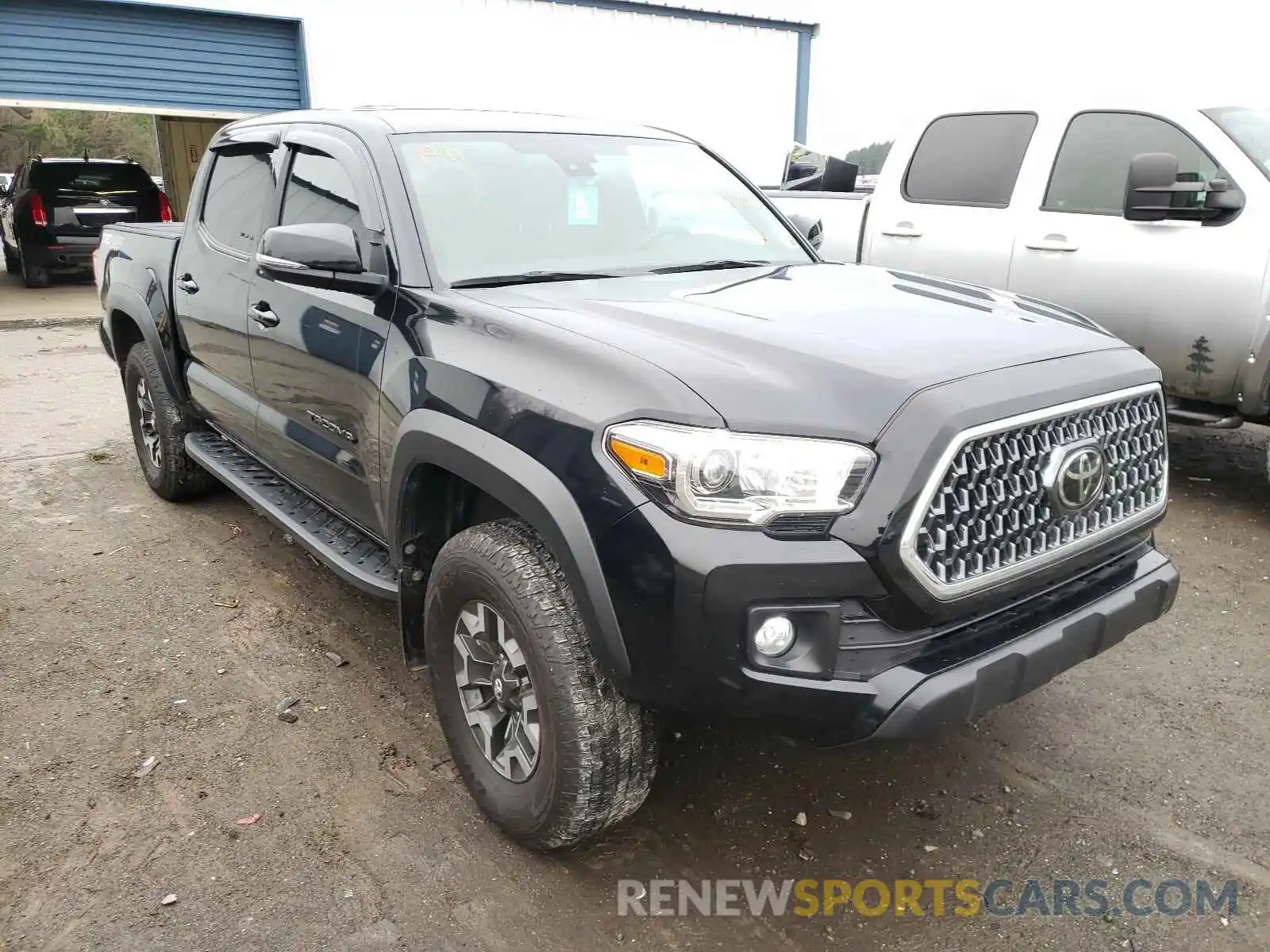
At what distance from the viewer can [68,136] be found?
51.1 metres

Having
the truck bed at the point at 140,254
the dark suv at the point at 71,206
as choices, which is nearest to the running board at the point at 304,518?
the truck bed at the point at 140,254

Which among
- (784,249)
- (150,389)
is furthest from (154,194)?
(784,249)

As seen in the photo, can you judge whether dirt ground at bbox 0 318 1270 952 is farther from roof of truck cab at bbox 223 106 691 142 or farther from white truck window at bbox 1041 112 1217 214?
white truck window at bbox 1041 112 1217 214

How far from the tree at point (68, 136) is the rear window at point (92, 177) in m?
39.9

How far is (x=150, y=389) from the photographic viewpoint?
4867 mm

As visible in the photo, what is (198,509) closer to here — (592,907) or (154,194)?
(592,907)

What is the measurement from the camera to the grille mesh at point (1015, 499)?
2025mm

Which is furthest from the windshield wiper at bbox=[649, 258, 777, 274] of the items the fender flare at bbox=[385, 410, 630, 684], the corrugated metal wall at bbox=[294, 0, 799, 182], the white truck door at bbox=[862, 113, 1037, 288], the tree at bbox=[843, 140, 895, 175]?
the corrugated metal wall at bbox=[294, 0, 799, 182]

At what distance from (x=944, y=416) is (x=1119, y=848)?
A: 53.6 inches

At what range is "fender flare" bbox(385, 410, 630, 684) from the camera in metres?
2.06

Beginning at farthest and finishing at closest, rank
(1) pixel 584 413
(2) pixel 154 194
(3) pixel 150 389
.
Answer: (2) pixel 154 194, (3) pixel 150 389, (1) pixel 584 413

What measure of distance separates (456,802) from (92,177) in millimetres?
14703

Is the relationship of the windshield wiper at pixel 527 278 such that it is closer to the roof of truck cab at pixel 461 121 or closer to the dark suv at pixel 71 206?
the roof of truck cab at pixel 461 121

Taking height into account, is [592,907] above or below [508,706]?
below
